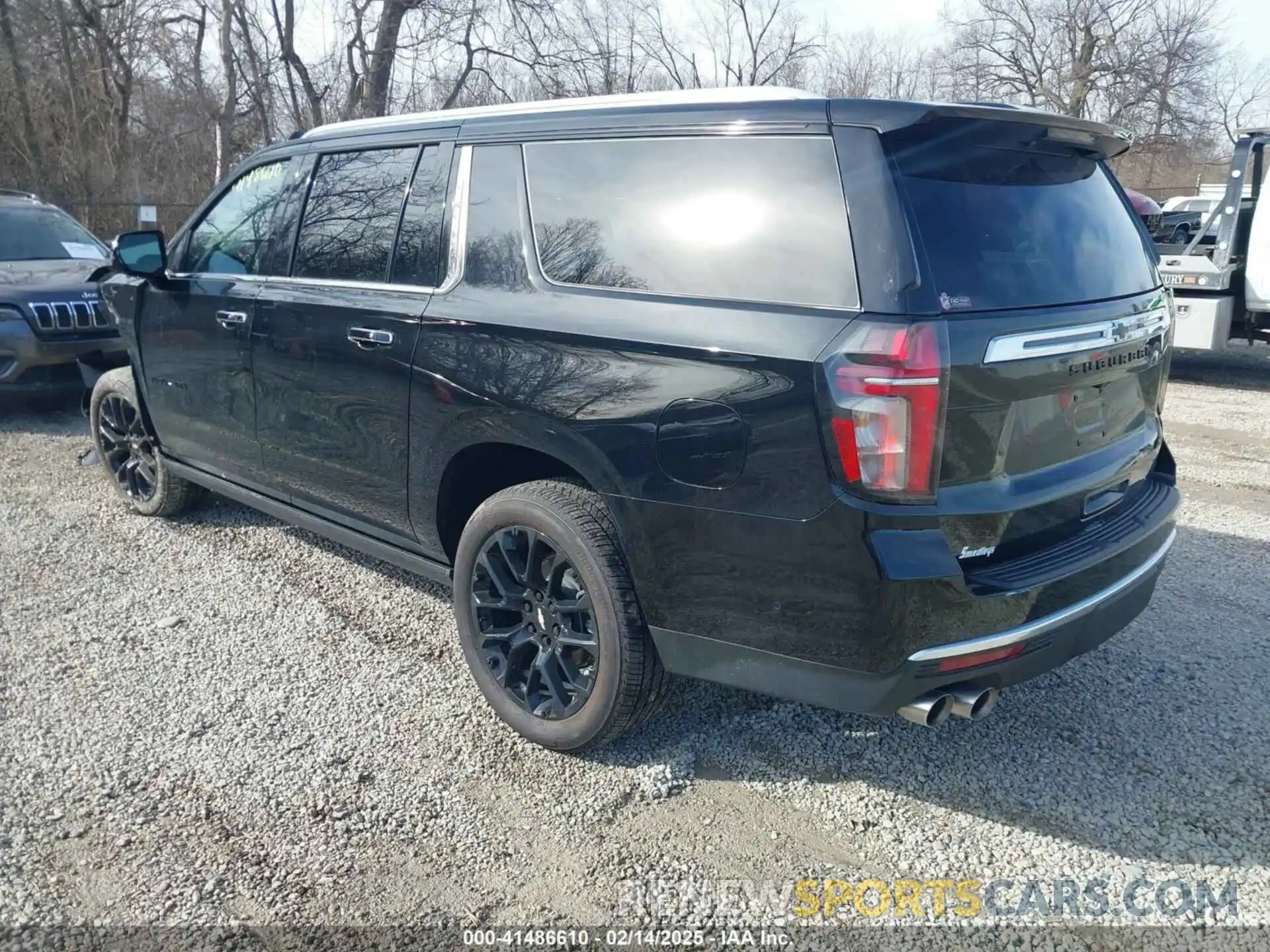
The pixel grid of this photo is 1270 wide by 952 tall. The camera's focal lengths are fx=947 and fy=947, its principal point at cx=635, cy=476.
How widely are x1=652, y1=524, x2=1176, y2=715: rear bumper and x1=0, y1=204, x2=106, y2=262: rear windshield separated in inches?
311

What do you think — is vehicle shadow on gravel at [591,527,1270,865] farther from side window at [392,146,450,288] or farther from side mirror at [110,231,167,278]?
side mirror at [110,231,167,278]

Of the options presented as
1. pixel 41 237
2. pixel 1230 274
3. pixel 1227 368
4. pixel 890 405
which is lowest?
pixel 1227 368

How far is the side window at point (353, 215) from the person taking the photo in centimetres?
351

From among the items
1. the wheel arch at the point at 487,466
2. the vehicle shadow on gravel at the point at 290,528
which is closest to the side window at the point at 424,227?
the wheel arch at the point at 487,466

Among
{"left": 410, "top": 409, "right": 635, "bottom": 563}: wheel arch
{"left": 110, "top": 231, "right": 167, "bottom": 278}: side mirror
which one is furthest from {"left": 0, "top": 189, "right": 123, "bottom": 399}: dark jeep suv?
{"left": 410, "top": 409, "right": 635, "bottom": 563}: wheel arch

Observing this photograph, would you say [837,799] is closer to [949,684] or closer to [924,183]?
[949,684]

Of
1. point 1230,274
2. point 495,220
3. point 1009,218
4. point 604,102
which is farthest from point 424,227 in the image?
point 1230,274

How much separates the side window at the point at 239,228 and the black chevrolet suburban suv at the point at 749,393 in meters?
0.61

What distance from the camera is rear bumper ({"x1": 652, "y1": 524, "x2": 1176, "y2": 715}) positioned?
2402 mm

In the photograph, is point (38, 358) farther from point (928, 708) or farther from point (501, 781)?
point (928, 708)

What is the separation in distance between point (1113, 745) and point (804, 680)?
1.35m

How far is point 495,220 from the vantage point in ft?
10.3

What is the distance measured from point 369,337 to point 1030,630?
238 cm

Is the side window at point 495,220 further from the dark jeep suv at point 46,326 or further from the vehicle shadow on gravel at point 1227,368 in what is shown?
the vehicle shadow on gravel at point 1227,368
